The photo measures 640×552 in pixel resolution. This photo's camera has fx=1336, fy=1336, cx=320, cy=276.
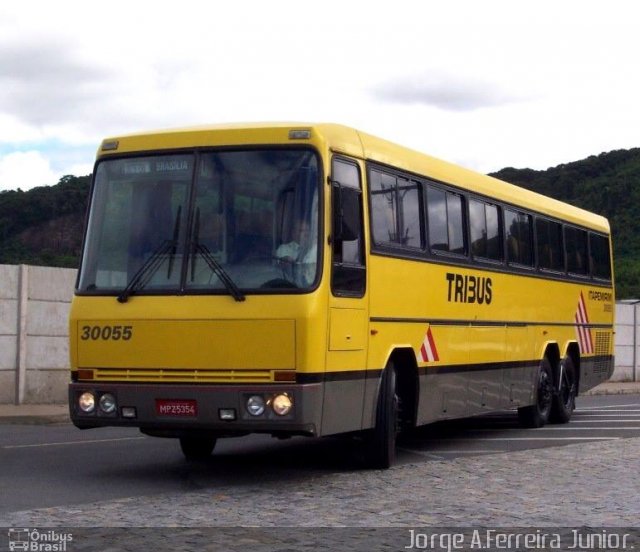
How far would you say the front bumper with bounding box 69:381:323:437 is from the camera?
36.9 ft

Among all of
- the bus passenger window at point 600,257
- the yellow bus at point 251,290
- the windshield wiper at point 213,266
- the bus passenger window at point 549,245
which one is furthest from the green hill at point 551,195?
the windshield wiper at point 213,266

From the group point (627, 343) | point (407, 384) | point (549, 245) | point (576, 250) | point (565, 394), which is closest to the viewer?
point (407, 384)

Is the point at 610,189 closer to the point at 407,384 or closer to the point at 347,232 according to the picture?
the point at 407,384

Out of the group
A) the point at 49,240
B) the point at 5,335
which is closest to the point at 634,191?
Result: the point at 49,240

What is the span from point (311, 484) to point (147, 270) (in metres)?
2.40

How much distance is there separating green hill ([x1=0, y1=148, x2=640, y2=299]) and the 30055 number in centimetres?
1177

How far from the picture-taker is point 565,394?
2038 centimetres

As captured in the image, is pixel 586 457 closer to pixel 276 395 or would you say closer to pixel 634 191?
pixel 276 395

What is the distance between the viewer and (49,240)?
41.8 m

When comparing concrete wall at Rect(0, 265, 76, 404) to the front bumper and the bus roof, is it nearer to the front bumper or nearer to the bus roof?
the bus roof

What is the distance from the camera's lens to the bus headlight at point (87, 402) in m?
11.9

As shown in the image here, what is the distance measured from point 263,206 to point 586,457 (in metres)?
4.70

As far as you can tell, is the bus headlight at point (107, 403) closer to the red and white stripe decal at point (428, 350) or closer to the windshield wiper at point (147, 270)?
the windshield wiper at point (147, 270)

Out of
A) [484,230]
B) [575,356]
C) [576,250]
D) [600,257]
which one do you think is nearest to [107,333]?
[484,230]
